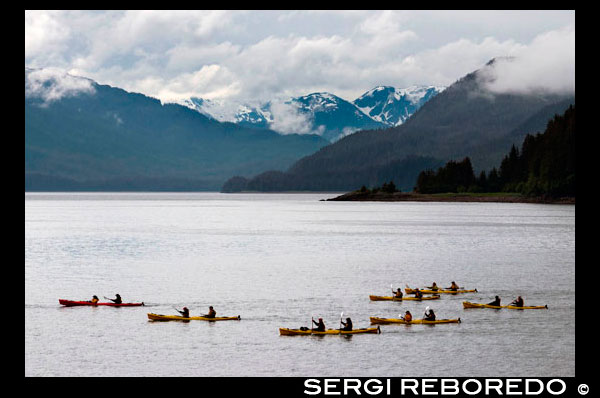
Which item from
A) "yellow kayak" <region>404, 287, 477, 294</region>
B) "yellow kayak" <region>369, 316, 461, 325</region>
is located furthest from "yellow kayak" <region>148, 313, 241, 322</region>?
"yellow kayak" <region>404, 287, 477, 294</region>

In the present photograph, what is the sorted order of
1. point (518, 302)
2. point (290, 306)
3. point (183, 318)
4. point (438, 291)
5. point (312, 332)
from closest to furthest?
point (312, 332) → point (183, 318) → point (518, 302) → point (290, 306) → point (438, 291)

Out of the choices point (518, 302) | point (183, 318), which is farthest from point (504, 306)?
point (183, 318)

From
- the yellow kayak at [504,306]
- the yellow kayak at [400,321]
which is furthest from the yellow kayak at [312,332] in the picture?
the yellow kayak at [504,306]

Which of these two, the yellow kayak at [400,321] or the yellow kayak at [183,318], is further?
the yellow kayak at [183,318]

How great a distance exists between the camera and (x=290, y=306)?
75.0m

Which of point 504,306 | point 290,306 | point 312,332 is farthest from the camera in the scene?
point 290,306

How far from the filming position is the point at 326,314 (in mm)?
70188

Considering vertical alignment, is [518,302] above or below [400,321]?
above

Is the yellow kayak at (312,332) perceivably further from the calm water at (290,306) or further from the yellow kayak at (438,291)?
the yellow kayak at (438,291)

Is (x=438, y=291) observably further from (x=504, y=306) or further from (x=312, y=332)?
(x=312, y=332)

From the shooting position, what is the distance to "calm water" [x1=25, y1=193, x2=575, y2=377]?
5325cm

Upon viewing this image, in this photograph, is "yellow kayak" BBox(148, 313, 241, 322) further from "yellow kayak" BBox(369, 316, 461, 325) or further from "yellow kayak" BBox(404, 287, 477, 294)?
"yellow kayak" BBox(404, 287, 477, 294)

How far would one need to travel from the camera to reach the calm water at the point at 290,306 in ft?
175
